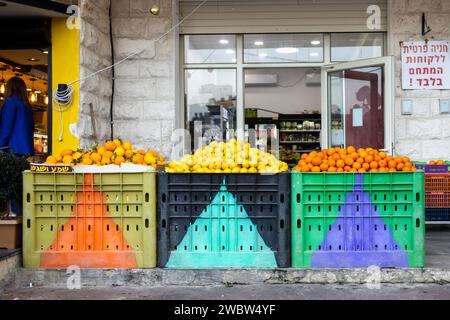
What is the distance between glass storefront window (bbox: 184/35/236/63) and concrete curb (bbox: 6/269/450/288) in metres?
5.13

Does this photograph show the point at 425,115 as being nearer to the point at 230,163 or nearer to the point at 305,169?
the point at 305,169

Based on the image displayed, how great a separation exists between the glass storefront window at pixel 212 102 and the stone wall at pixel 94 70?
1.58 metres

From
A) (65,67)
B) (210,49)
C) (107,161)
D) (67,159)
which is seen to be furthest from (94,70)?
(107,161)

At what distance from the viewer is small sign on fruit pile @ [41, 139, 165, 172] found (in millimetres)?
5477

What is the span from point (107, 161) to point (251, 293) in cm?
223

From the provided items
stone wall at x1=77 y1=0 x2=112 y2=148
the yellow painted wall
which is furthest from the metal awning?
stone wall at x1=77 y1=0 x2=112 y2=148

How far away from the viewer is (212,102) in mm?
9609

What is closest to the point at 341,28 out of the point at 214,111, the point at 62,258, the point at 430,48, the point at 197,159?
the point at 430,48

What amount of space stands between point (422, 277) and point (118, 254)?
10.6 ft

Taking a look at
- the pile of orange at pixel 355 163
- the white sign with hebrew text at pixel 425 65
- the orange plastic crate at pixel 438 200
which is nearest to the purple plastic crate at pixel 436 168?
Answer: the orange plastic crate at pixel 438 200

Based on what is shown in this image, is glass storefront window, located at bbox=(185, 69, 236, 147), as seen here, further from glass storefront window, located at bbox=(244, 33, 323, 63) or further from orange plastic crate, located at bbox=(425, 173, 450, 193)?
orange plastic crate, located at bbox=(425, 173, 450, 193)

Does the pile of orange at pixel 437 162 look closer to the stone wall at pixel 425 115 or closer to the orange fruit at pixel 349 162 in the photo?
the stone wall at pixel 425 115

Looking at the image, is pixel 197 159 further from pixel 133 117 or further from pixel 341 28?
pixel 341 28

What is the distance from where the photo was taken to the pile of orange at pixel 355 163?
5.46m
